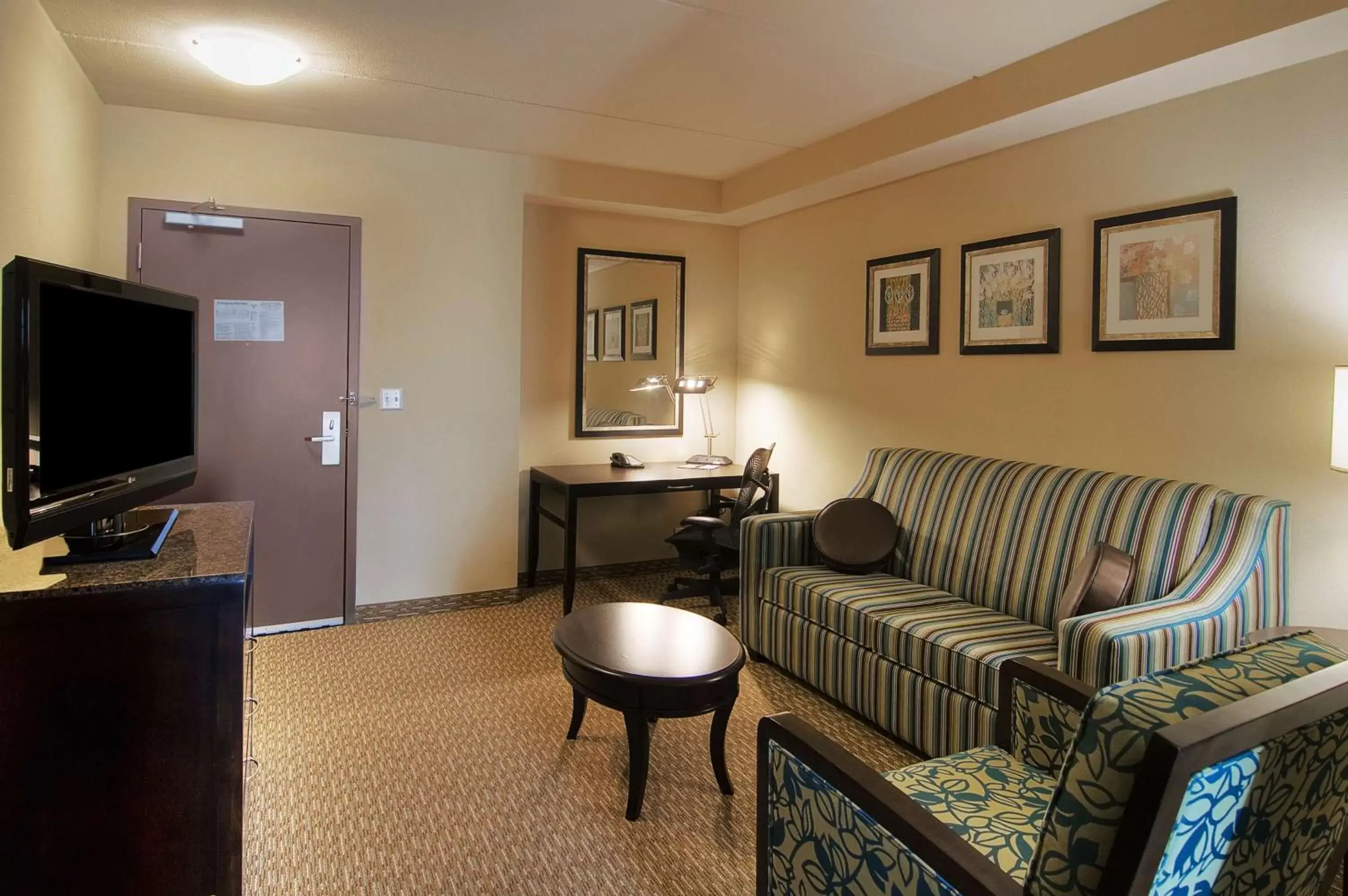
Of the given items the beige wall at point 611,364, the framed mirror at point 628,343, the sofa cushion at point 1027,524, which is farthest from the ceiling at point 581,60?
the sofa cushion at point 1027,524

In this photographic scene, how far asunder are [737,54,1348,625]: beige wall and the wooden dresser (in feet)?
9.65

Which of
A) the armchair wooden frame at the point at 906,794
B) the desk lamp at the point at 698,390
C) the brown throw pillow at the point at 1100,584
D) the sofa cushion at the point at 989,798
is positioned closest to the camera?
the armchair wooden frame at the point at 906,794

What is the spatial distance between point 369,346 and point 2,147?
1.86 metres

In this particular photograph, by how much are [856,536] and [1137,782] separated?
98.4 inches

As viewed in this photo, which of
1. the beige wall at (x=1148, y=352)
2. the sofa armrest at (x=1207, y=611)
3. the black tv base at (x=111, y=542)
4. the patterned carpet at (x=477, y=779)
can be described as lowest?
the patterned carpet at (x=477, y=779)

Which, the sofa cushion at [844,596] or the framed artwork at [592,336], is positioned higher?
the framed artwork at [592,336]

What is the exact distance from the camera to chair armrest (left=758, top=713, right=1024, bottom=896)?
1165 millimetres

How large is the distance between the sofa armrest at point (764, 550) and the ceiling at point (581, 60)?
183cm

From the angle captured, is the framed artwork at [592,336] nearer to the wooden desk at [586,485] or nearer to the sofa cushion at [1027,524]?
the wooden desk at [586,485]

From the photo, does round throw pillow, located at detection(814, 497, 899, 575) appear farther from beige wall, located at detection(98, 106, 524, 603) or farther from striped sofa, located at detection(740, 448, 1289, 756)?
beige wall, located at detection(98, 106, 524, 603)

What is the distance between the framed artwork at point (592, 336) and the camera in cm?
480

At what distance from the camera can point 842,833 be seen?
4.43 ft

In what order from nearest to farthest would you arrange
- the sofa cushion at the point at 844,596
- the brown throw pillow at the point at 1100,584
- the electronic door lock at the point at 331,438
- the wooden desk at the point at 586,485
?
the brown throw pillow at the point at 1100,584
the sofa cushion at the point at 844,596
the electronic door lock at the point at 331,438
the wooden desk at the point at 586,485

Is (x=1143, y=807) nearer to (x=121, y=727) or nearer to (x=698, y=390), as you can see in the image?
(x=121, y=727)
